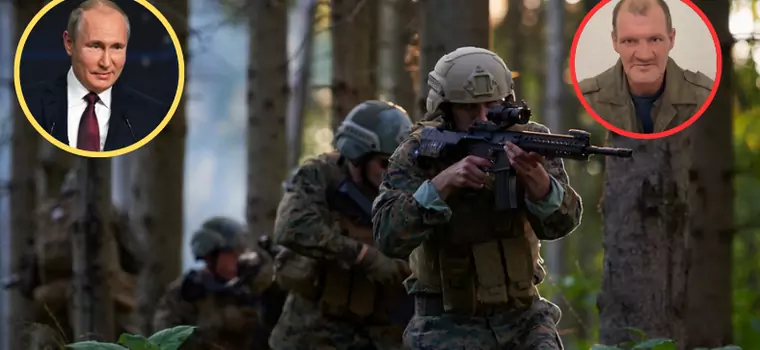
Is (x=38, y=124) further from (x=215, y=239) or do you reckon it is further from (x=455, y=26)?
(x=215, y=239)

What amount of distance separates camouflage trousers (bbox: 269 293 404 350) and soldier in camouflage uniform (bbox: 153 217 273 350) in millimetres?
2229

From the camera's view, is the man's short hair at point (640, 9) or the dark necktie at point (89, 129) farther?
the dark necktie at point (89, 129)

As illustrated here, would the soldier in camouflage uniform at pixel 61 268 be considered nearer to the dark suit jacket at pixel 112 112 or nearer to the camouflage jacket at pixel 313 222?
the camouflage jacket at pixel 313 222

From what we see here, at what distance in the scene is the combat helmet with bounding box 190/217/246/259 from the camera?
10891 mm

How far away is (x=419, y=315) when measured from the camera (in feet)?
20.8

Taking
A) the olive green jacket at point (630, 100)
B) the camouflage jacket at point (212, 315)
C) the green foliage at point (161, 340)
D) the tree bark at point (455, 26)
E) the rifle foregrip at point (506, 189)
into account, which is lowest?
the camouflage jacket at point (212, 315)

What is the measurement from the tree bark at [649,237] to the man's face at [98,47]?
8.54ft

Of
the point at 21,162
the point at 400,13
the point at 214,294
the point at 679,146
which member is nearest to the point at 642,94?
the point at 679,146

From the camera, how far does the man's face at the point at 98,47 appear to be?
23.3 feet

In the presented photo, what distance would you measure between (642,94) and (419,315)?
161 centimetres

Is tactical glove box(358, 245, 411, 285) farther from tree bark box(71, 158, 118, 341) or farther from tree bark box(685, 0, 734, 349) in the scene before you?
tree bark box(685, 0, 734, 349)

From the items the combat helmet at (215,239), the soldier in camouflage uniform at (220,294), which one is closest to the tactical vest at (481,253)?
the soldier in camouflage uniform at (220,294)

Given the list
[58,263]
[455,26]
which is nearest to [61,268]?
[58,263]

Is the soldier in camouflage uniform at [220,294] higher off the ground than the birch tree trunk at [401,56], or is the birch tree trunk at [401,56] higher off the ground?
the birch tree trunk at [401,56]
